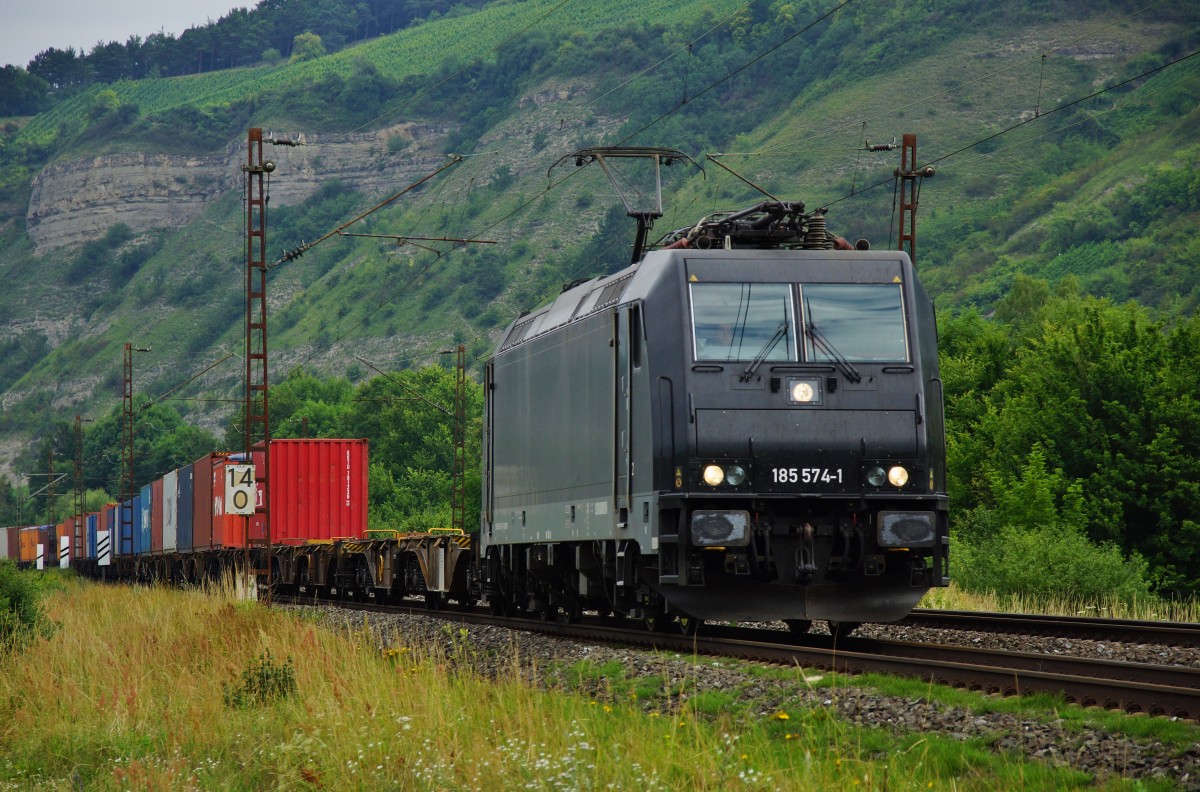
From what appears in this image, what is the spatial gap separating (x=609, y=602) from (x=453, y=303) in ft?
429

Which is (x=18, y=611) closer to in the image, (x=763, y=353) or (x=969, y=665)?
(x=763, y=353)

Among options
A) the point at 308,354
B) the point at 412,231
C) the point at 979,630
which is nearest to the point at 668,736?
the point at 979,630

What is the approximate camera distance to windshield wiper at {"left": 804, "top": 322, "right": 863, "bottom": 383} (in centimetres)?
1396

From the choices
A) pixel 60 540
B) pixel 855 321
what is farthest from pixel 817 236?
pixel 60 540

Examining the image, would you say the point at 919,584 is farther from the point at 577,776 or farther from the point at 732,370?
the point at 577,776

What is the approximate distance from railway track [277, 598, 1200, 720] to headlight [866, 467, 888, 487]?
4.72ft

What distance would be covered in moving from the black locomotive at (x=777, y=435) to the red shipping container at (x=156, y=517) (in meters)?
38.3

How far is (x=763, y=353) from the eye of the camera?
46.0ft

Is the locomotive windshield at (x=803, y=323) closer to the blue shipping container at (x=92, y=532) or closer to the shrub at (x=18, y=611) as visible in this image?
the shrub at (x=18, y=611)

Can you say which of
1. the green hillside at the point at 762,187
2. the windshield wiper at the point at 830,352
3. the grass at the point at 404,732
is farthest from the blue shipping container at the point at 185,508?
the green hillside at the point at 762,187

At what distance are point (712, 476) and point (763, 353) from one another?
1263 millimetres

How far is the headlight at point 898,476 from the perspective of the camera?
13.8 m

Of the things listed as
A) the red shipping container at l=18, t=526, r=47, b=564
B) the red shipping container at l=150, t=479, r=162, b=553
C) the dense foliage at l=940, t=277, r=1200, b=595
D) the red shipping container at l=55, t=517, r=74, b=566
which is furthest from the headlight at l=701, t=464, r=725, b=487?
the red shipping container at l=18, t=526, r=47, b=564

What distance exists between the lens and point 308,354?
511ft
